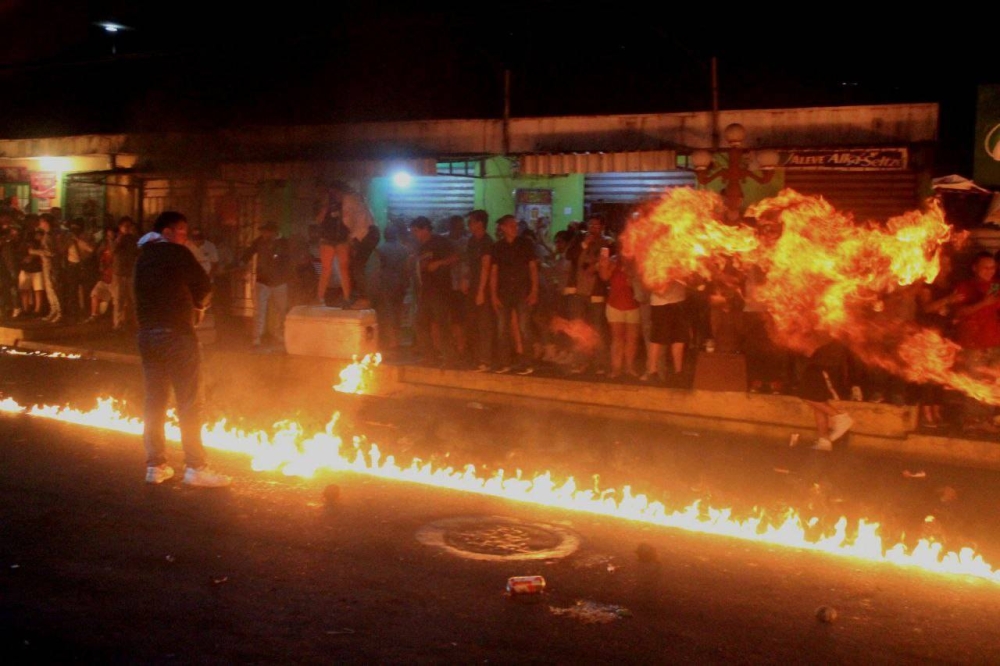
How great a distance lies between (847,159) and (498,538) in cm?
789

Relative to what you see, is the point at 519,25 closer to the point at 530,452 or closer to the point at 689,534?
the point at 530,452

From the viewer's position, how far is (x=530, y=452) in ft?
29.4

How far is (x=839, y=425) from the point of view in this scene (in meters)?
9.66

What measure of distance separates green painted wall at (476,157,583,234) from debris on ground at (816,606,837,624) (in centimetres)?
1097

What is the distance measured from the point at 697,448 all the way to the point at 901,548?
121 inches

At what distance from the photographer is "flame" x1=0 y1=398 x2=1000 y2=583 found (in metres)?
6.80

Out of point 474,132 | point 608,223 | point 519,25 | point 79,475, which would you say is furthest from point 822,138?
point 79,475

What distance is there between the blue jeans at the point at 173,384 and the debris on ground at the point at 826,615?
486 centimetres

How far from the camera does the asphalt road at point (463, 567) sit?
5.11m

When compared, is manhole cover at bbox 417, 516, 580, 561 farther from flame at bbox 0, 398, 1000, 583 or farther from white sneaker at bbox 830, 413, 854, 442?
white sneaker at bbox 830, 413, 854, 442

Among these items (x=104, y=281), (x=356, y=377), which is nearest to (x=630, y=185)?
(x=356, y=377)

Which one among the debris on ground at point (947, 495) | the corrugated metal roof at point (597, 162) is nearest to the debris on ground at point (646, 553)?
the debris on ground at point (947, 495)

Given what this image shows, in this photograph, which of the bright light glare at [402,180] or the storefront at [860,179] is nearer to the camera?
the storefront at [860,179]

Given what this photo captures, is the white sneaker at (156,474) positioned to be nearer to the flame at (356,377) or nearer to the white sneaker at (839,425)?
the flame at (356,377)
